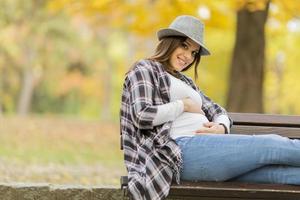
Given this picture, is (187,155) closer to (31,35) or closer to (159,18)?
(159,18)

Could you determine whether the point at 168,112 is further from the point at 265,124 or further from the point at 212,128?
the point at 265,124

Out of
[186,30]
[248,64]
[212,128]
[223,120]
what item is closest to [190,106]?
[212,128]

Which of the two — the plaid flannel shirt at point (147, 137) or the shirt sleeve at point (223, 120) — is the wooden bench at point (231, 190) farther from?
the shirt sleeve at point (223, 120)

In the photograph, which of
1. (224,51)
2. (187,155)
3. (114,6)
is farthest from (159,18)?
(224,51)

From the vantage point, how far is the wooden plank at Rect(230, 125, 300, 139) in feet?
16.2

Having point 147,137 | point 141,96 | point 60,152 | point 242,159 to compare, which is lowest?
point 60,152

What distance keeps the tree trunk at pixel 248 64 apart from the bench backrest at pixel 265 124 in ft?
22.1

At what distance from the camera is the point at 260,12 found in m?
11.7

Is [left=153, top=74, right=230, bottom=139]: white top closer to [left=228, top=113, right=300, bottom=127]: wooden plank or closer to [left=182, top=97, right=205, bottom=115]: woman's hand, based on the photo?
[left=182, top=97, right=205, bottom=115]: woman's hand

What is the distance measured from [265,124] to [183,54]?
0.83m

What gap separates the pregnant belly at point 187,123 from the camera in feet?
14.5

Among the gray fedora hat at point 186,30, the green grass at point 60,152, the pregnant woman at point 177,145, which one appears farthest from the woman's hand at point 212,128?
the green grass at point 60,152

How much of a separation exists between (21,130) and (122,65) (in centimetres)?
2737

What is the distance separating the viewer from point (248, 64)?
39.0 ft
